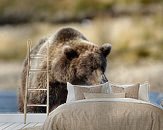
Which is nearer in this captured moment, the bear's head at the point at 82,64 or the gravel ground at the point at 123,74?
the bear's head at the point at 82,64

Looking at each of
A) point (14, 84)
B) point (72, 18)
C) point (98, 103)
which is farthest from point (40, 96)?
point (98, 103)

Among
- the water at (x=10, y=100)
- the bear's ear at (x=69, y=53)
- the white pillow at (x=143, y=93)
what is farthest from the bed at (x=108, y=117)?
the water at (x=10, y=100)

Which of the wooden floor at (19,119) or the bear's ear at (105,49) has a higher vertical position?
the bear's ear at (105,49)

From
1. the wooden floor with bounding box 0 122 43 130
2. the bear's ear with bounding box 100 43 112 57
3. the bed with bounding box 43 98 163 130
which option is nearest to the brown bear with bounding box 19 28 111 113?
the bear's ear with bounding box 100 43 112 57

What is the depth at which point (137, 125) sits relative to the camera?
3471 mm

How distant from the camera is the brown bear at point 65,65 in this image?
17.2ft

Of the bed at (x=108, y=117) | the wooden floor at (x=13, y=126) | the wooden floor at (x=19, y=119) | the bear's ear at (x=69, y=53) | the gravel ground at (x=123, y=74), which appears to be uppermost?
the bear's ear at (x=69, y=53)

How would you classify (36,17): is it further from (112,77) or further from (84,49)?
(112,77)

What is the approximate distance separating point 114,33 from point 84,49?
498 millimetres

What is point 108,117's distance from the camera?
350 cm

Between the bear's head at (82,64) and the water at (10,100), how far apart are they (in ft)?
2.10

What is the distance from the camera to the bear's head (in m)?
5.23

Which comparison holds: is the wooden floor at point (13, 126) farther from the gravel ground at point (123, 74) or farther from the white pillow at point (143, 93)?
the white pillow at point (143, 93)

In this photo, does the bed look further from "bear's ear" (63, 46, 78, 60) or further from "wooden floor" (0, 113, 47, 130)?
"bear's ear" (63, 46, 78, 60)
